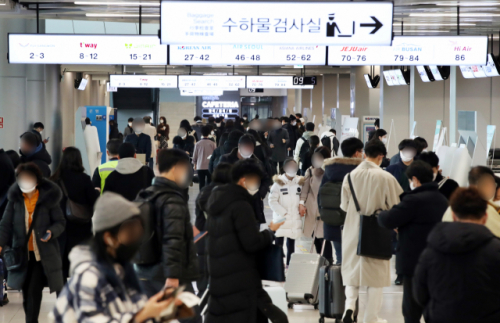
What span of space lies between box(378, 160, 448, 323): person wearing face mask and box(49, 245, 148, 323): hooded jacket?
101 inches

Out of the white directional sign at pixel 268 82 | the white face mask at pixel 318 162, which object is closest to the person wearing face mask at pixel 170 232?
the white face mask at pixel 318 162

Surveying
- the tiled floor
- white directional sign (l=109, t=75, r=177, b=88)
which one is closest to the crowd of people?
the tiled floor

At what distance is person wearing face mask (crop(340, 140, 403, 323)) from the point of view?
4.82 m

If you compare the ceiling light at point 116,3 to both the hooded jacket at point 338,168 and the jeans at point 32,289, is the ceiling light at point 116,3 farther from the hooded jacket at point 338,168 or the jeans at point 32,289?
the jeans at point 32,289

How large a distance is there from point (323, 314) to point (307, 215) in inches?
62.1

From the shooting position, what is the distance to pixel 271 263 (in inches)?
143

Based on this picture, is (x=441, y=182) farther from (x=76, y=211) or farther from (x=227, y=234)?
(x=76, y=211)

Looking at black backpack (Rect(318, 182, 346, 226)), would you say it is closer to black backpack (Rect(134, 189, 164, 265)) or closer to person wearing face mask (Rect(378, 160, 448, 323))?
person wearing face mask (Rect(378, 160, 448, 323))

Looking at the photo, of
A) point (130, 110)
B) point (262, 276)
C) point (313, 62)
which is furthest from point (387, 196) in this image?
point (130, 110)

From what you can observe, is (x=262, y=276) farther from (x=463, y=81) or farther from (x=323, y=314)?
(x=463, y=81)

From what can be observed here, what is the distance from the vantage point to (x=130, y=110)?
3200 centimetres

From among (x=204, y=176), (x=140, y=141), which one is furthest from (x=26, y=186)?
(x=204, y=176)

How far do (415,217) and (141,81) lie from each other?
12517mm

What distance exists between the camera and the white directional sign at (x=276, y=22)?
578cm
